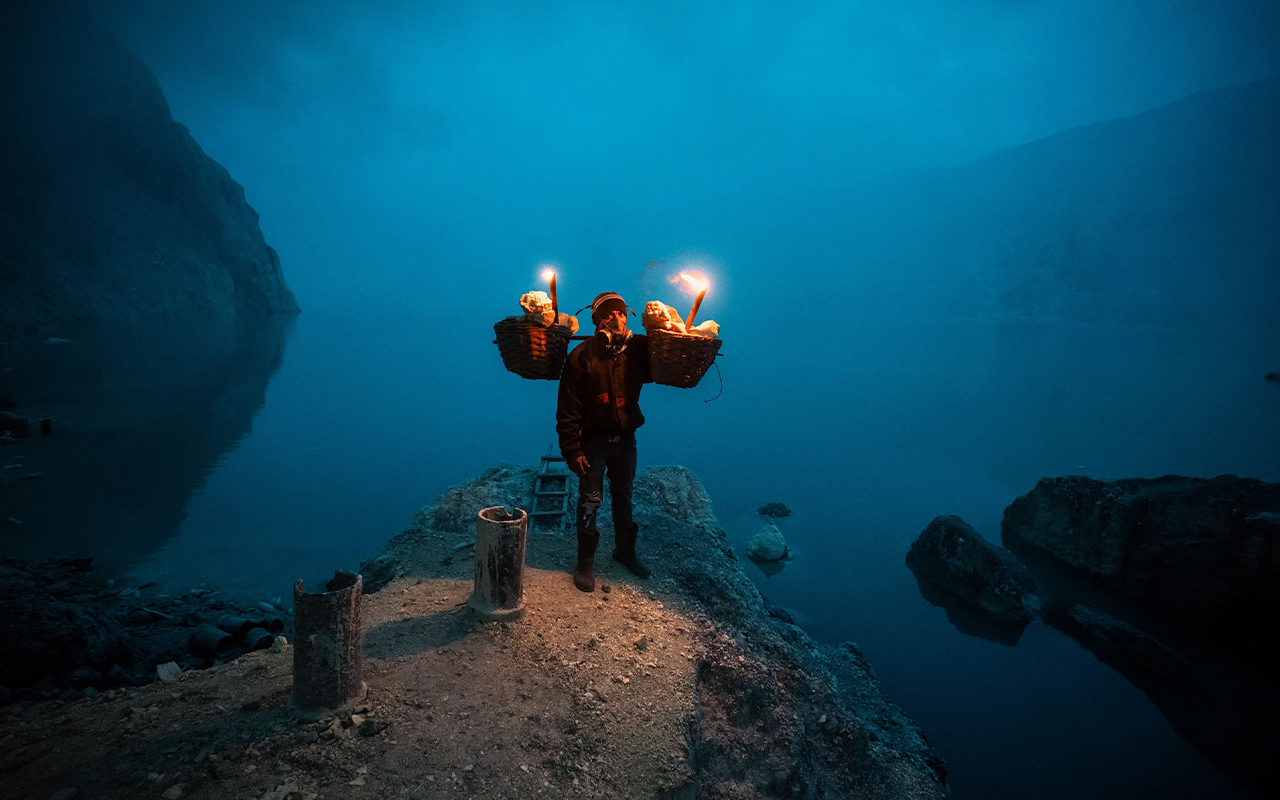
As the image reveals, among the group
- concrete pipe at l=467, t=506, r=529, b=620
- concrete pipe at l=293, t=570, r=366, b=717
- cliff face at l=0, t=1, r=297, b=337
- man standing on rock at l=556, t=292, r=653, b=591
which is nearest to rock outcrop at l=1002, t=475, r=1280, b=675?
man standing on rock at l=556, t=292, r=653, b=591

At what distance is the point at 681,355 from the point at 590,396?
0.97 metres

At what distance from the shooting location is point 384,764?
3.24 metres

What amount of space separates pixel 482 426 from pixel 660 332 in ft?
50.4

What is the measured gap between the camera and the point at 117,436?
1419 centimetres

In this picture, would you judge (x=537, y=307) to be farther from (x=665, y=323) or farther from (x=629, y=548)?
(x=629, y=548)

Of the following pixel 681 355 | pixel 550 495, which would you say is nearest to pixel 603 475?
pixel 681 355

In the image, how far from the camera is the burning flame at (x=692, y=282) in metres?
5.27

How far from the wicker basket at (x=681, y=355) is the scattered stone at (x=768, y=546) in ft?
21.0

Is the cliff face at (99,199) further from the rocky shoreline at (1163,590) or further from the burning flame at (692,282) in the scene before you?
the rocky shoreline at (1163,590)

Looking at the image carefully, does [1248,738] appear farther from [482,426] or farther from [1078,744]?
[482,426]

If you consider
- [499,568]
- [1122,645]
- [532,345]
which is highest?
[532,345]

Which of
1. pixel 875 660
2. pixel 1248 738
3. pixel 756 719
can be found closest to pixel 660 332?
pixel 756 719

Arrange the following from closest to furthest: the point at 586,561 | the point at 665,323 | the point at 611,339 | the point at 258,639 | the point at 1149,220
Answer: the point at 665,323 → the point at 611,339 → the point at 586,561 → the point at 258,639 → the point at 1149,220

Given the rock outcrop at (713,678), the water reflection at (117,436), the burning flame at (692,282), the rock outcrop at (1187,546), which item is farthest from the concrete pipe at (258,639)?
the rock outcrop at (1187,546)
